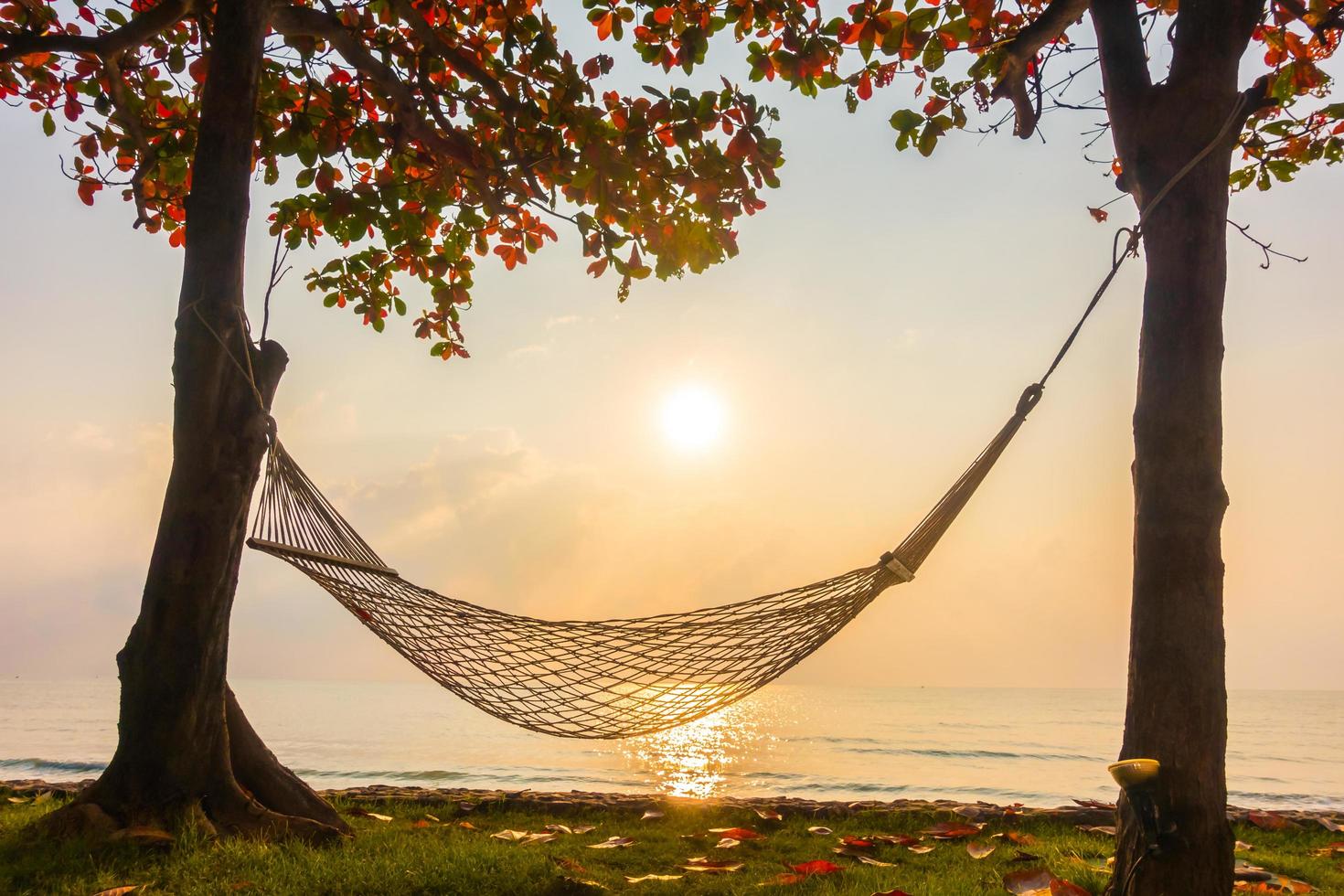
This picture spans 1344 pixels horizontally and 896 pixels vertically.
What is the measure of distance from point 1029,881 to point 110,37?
3.88 metres

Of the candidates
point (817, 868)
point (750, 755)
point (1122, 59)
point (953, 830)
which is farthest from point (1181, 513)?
point (750, 755)

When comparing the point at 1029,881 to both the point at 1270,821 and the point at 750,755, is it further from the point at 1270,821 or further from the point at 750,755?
the point at 750,755

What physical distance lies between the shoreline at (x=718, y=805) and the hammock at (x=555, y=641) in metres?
0.86

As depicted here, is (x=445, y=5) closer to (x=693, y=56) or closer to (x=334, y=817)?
(x=693, y=56)

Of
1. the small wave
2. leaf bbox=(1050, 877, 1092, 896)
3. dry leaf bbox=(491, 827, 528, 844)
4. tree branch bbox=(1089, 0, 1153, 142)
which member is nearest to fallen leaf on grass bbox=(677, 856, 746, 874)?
dry leaf bbox=(491, 827, 528, 844)

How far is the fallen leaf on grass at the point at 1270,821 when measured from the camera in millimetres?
3184

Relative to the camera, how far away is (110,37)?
2936 mm

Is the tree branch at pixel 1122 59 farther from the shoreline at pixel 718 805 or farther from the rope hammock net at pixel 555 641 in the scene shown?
the shoreline at pixel 718 805

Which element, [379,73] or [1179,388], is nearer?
[1179,388]

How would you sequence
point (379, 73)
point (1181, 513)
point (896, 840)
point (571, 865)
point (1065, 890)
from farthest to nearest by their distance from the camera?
point (379, 73)
point (896, 840)
point (571, 865)
point (1065, 890)
point (1181, 513)

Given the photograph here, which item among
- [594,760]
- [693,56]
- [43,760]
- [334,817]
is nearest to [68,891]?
[334,817]

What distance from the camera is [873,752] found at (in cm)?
1611

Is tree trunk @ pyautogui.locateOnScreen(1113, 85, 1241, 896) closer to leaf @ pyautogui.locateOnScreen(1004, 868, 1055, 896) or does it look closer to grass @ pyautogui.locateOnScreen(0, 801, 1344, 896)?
leaf @ pyautogui.locateOnScreen(1004, 868, 1055, 896)

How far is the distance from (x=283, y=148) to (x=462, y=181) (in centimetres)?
73
